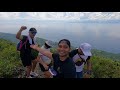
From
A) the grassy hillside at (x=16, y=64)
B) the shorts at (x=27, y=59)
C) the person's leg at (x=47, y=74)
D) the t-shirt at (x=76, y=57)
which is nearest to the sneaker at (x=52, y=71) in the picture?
the person's leg at (x=47, y=74)

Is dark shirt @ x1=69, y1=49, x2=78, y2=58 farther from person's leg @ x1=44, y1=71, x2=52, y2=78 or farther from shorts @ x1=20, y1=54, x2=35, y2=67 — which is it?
shorts @ x1=20, y1=54, x2=35, y2=67

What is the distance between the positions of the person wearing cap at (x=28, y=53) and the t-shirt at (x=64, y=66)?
801 millimetres

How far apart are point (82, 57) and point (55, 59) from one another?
67 cm

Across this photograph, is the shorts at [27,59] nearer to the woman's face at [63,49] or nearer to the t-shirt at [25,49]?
the t-shirt at [25,49]

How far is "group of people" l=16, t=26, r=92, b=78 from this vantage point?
3701 millimetres

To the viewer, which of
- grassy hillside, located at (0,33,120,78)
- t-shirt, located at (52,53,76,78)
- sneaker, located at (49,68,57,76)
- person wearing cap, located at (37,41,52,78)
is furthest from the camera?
grassy hillside, located at (0,33,120,78)

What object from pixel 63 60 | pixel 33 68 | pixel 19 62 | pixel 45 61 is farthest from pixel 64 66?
pixel 19 62

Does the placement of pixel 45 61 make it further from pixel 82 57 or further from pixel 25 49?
pixel 82 57

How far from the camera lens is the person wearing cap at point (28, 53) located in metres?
4.38

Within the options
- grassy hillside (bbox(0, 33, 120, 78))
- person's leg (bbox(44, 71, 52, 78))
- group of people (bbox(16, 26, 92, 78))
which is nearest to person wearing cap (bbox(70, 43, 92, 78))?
group of people (bbox(16, 26, 92, 78))
